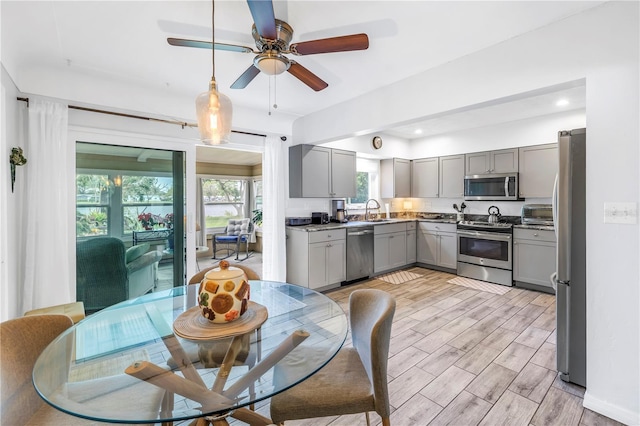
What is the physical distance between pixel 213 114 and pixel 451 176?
4790mm

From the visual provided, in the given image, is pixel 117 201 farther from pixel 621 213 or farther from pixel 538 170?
pixel 538 170

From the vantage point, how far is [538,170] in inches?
169

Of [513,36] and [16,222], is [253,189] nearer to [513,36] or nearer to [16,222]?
[16,222]

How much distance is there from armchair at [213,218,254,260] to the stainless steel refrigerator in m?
6.02

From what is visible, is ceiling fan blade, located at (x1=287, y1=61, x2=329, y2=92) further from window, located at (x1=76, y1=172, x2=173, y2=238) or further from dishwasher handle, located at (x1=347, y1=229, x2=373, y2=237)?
dishwasher handle, located at (x1=347, y1=229, x2=373, y2=237)

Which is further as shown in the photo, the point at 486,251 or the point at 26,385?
the point at 486,251

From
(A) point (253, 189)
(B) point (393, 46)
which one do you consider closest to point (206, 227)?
(A) point (253, 189)

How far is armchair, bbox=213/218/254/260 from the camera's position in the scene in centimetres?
688

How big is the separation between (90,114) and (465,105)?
3620 millimetres

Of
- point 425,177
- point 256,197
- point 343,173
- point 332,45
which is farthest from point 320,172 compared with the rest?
point 256,197

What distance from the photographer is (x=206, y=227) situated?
736 cm

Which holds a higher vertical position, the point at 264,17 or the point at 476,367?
the point at 264,17

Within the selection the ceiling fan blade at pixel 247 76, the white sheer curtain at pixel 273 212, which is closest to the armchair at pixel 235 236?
the white sheer curtain at pixel 273 212

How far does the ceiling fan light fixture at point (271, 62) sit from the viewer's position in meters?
1.81
